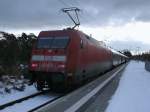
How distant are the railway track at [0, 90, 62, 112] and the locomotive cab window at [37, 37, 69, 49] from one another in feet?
7.88

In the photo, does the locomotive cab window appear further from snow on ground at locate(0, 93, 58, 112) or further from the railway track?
snow on ground at locate(0, 93, 58, 112)

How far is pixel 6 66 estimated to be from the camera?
78.7ft

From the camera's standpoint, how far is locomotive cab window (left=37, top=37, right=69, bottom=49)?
1814 centimetres

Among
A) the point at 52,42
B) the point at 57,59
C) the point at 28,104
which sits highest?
the point at 52,42

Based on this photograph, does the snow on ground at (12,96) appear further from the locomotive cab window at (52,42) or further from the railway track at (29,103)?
the locomotive cab window at (52,42)

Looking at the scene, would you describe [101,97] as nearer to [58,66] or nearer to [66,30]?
[58,66]

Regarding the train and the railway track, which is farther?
the train

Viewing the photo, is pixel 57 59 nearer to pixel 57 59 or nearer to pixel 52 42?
pixel 57 59

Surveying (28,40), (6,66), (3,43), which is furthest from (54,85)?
(28,40)

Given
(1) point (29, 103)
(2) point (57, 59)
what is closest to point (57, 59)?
(2) point (57, 59)

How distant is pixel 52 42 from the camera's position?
18.5 metres

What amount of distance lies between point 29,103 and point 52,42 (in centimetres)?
483

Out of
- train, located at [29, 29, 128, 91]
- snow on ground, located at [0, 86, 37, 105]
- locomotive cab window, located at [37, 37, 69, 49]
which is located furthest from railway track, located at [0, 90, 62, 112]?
locomotive cab window, located at [37, 37, 69, 49]

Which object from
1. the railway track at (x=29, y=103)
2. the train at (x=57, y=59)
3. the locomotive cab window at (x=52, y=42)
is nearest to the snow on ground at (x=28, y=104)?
the railway track at (x=29, y=103)
